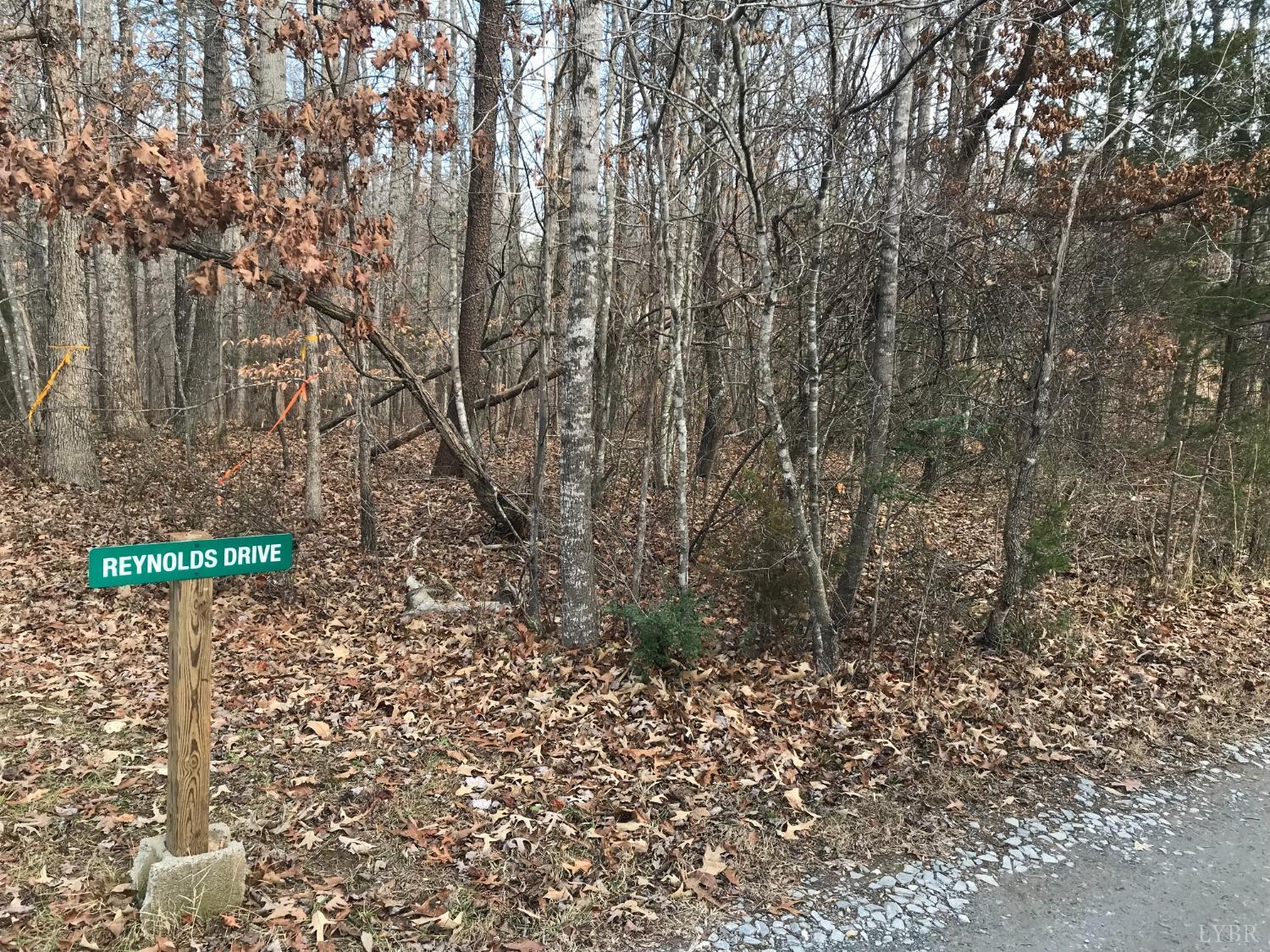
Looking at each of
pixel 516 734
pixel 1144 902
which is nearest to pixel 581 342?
pixel 516 734

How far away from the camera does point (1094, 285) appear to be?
7.84 m

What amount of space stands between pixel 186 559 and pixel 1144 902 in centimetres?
473

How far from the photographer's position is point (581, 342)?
5828 mm

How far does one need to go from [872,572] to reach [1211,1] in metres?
11.5

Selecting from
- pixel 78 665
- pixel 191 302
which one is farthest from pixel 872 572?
pixel 191 302

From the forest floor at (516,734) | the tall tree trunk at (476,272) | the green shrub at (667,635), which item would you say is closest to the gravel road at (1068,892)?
the forest floor at (516,734)

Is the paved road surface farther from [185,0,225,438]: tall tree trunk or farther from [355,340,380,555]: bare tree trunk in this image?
[185,0,225,438]: tall tree trunk

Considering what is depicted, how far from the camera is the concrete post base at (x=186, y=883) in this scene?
10.8ft

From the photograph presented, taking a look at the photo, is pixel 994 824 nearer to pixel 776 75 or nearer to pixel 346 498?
pixel 776 75

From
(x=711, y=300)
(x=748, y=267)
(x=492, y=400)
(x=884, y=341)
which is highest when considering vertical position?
(x=748, y=267)

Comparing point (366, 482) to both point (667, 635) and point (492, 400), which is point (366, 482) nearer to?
point (492, 400)

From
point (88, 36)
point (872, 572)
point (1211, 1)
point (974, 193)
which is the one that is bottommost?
point (872, 572)

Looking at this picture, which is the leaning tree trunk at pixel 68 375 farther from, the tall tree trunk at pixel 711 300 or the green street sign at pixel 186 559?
the green street sign at pixel 186 559

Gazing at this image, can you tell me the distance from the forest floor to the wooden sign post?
0.13 m
